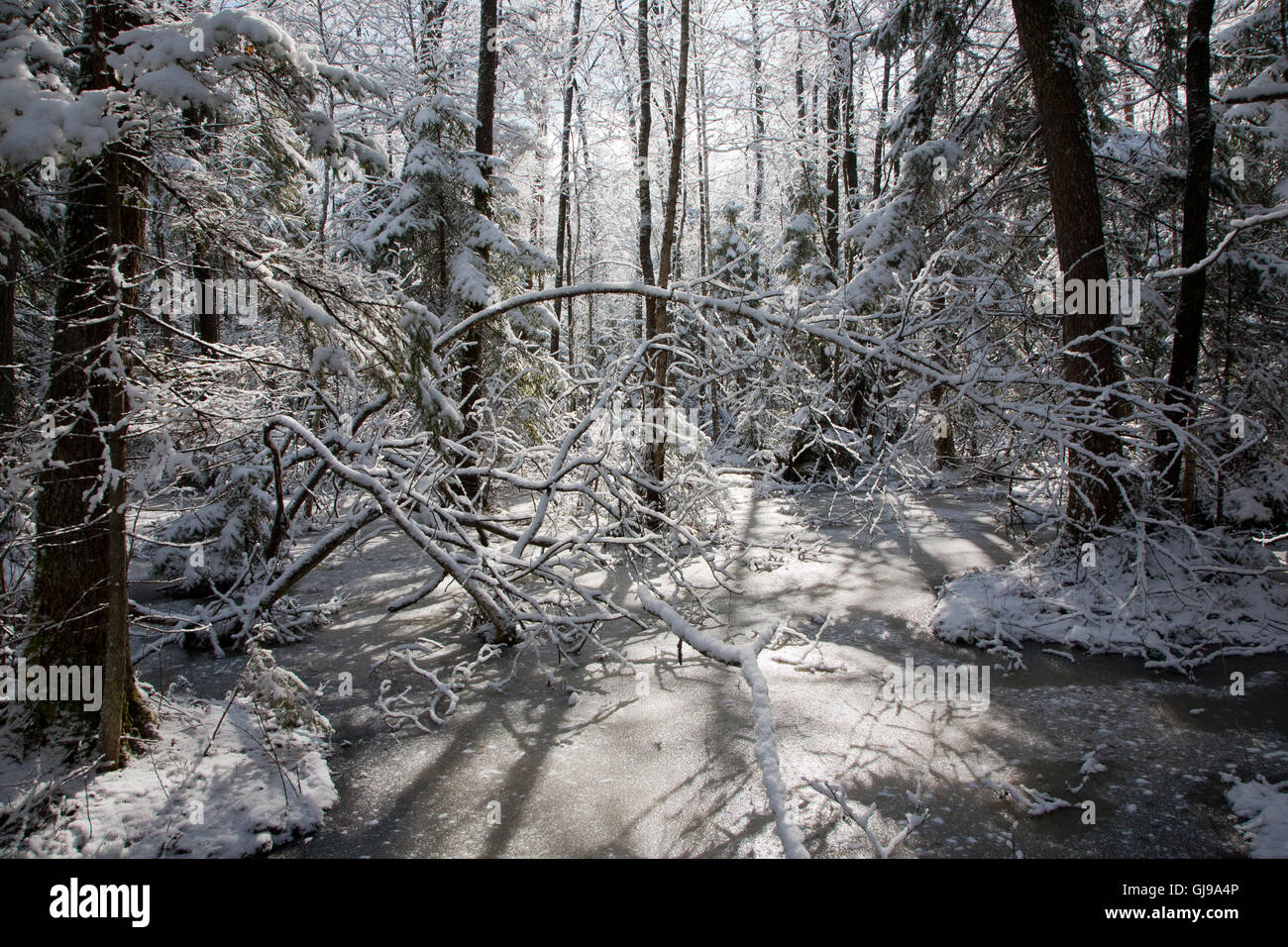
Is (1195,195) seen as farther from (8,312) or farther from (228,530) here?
(8,312)

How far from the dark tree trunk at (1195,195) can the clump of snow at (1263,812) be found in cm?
481

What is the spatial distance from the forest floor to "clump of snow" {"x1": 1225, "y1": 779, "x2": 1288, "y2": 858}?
8 cm

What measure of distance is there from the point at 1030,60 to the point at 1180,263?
340 cm

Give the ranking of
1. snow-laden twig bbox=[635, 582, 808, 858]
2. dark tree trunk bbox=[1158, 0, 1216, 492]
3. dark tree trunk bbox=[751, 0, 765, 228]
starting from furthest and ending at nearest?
dark tree trunk bbox=[751, 0, 765, 228] < dark tree trunk bbox=[1158, 0, 1216, 492] < snow-laden twig bbox=[635, 582, 808, 858]

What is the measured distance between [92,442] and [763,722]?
4430mm

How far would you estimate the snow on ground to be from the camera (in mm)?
3779

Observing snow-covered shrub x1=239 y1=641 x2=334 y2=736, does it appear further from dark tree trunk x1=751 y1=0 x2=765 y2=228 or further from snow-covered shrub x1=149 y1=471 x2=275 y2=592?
dark tree trunk x1=751 y1=0 x2=765 y2=228

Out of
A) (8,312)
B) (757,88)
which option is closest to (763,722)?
(8,312)

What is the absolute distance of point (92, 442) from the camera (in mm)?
4301

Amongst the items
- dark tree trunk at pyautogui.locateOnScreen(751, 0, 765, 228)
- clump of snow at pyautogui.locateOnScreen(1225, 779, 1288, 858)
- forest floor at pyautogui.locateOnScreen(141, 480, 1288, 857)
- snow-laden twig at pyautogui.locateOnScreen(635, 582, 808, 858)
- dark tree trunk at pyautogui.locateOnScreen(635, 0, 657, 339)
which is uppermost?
dark tree trunk at pyautogui.locateOnScreen(751, 0, 765, 228)

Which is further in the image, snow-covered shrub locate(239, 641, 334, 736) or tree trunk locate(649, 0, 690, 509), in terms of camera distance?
tree trunk locate(649, 0, 690, 509)

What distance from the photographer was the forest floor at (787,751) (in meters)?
4.06

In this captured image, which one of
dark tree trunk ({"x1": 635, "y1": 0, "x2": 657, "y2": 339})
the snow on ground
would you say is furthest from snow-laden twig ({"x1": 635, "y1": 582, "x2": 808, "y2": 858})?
dark tree trunk ({"x1": 635, "y1": 0, "x2": 657, "y2": 339})
